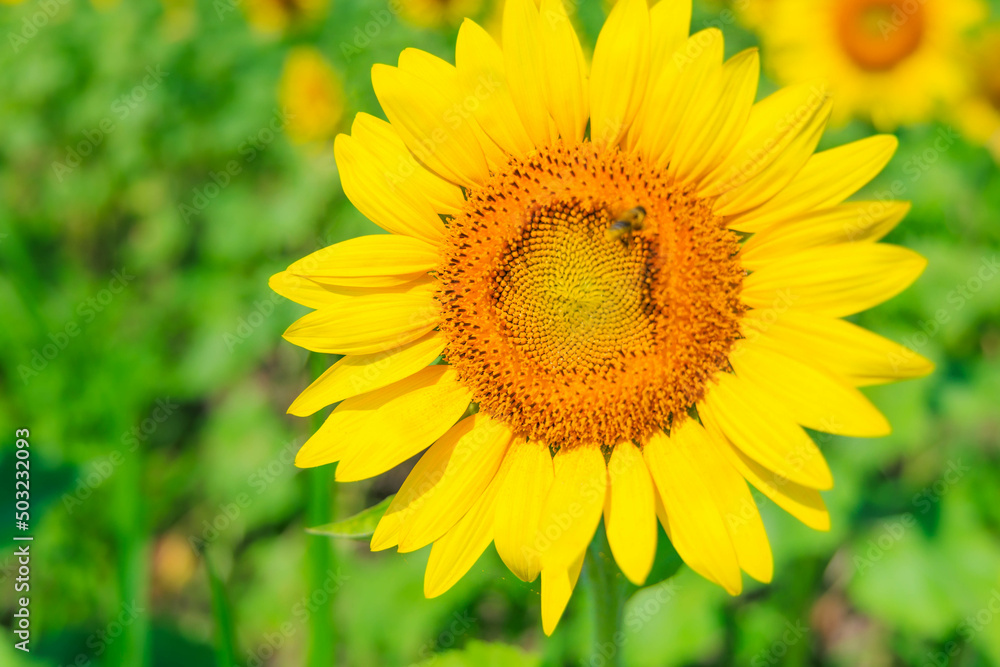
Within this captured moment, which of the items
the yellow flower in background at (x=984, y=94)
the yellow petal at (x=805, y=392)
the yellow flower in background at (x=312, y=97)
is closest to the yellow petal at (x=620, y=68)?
the yellow petal at (x=805, y=392)

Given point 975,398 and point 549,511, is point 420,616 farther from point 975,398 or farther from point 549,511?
point 975,398

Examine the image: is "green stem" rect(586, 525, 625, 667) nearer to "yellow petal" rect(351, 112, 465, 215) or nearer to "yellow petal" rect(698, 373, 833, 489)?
"yellow petal" rect(698, 373, 833, 489)

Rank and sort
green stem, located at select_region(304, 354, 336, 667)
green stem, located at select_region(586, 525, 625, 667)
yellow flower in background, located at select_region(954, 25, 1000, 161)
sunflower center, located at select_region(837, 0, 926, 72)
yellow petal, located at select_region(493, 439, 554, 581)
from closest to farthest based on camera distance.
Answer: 1. yellow petal, located at select_region(493, 439, 554, 581)
2. green stem, located at select_region(586, 525, 625, 667)
3. green stem, located at select_region(304, 354, 336, 667)
4. yellow flower in background, located at select_region(954, 25, 1000, 161)
5. sunflower center, located at select_region(837, 0, 926, 72)

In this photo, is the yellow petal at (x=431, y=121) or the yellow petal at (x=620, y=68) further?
the yellow petal at (x=431, y=121)

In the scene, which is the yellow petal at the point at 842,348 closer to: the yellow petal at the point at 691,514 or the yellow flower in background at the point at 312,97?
the yellow petal at the point at 691,514

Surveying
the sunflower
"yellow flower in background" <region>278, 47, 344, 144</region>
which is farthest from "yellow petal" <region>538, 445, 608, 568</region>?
"yellow flower in background" <region>278, 47, 344, 144</region>

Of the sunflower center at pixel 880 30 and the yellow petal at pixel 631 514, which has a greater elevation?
the sunflower center at pixel 880 30
